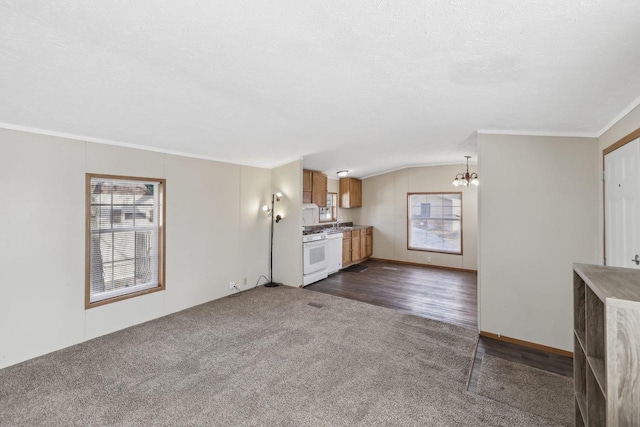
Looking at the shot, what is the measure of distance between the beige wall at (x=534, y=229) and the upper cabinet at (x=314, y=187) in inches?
137

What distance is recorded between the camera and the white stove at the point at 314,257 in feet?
17.6

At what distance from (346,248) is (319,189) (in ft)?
5.48

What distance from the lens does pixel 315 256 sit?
5680mm

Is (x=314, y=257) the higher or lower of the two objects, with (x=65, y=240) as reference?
lower

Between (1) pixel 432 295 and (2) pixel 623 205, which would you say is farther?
(1) pixel 432 295

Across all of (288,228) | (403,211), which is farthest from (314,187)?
(403,211)

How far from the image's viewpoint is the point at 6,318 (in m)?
2.62

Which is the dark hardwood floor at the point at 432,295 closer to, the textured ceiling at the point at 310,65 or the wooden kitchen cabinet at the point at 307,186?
the wooden kitchen cabinet at the point at 307,186

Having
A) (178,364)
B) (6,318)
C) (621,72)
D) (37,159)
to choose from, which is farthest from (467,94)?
(6,318)

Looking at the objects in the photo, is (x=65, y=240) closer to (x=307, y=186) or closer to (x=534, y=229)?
(x=307, y=186)

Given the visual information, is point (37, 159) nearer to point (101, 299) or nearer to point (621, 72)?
point (101, 299)

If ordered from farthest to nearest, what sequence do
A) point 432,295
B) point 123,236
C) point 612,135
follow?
point 432,295
point 123,236
point 612,135

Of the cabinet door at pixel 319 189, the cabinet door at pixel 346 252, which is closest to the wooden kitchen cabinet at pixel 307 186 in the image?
the cabinet door at pixel 319 189

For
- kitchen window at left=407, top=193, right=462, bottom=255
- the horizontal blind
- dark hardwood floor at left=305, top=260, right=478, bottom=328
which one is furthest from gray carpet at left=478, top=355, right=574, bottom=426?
kitchen window at left=407, top=193, right=462, bottom=255
